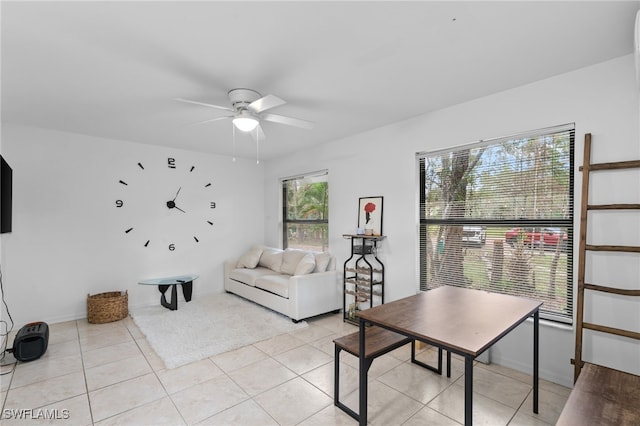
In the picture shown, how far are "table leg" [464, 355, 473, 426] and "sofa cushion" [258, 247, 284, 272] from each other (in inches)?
140

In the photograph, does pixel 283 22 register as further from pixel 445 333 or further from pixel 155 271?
pixel 155 271

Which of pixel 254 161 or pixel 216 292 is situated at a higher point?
pixel 254 161

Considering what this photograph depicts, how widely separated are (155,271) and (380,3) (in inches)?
178

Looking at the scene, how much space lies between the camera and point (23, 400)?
2172 millimetres

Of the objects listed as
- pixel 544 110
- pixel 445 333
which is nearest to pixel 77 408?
pixel 445 333

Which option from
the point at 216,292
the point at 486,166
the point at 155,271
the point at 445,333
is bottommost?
the point at 216,292

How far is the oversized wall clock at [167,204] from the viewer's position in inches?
171

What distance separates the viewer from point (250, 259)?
16.6 ft

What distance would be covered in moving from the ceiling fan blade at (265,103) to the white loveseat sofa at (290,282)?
2142mm

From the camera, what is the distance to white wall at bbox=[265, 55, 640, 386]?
212 cm

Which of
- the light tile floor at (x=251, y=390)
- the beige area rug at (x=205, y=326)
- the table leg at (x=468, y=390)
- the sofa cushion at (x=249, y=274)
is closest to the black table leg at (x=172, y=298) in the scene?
A: the beige area rug at (x=205, y=326)

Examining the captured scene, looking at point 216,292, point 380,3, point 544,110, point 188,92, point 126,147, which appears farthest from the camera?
point 216,292

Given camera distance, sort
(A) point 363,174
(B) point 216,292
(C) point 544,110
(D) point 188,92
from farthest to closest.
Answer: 1. (B) point 216,292
2. (A) point 363,174
3. (D) point 188,92
4. (C) point 544,110

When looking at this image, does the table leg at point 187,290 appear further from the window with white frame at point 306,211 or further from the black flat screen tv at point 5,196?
the black flat screen tv at point 5,196
